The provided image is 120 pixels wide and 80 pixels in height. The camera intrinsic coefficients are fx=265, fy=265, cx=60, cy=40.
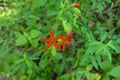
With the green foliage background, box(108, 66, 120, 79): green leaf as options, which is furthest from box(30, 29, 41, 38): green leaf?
box(108, 66, 120, 79): green leaf

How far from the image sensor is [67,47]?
6.87 feet

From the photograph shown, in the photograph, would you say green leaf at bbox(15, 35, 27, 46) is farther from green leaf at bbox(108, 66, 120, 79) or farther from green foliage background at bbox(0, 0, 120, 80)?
green leaf at bbox(108, 66, 120, 79)

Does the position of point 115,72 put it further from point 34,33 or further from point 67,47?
point 34,33

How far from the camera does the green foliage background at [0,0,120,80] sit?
5.87ft

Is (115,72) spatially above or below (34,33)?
below

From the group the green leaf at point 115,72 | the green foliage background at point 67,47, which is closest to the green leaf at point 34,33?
the green foliage background at point 67,47

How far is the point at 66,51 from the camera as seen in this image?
2068 mm

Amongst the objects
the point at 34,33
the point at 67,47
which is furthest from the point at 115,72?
the point at 34,33

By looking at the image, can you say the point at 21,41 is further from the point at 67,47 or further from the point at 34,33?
the point at 67,47

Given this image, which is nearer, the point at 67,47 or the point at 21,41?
the point at 21,41

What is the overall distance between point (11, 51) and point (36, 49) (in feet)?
0.81

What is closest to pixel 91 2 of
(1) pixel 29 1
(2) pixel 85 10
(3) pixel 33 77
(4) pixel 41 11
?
(2) pixel 85 10

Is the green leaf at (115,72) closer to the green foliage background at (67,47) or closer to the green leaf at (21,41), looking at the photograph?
the green foliage background at (67,47)

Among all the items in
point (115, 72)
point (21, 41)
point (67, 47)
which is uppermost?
point (21, 41)
